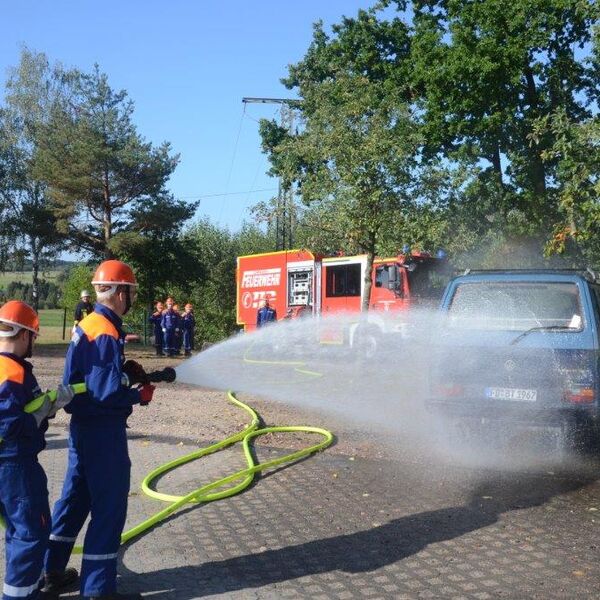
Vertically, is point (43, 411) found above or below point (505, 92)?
below

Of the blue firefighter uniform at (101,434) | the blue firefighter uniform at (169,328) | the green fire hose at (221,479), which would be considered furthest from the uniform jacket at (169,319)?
the blue firefighter uniform at (101,434)

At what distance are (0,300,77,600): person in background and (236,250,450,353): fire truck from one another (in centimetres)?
1388

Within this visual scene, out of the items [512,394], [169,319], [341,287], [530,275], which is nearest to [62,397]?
[512,394]

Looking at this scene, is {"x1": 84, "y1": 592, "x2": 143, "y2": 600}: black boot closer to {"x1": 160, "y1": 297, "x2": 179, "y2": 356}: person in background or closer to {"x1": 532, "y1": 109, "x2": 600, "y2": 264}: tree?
{"x1": 532, "y1": 109, "x2": 600, "y2": 264}: tree

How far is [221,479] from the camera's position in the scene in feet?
22.6

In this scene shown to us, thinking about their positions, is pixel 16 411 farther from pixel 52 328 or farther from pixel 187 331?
pixel 52 328

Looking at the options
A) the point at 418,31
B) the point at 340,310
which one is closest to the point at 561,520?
the point at 340,310

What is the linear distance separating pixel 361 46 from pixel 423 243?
1310 centimetres

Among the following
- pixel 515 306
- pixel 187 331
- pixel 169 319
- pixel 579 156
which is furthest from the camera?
pixel 187 331

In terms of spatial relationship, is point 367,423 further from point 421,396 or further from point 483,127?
point 483,127

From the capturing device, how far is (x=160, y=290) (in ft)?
119

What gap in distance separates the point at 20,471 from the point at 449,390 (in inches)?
193

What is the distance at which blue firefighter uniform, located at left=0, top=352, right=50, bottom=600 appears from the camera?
149 inches

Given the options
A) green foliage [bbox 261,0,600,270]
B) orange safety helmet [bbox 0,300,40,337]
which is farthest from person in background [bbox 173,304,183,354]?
orange safety helmet [bbox 0,300,40,337]
